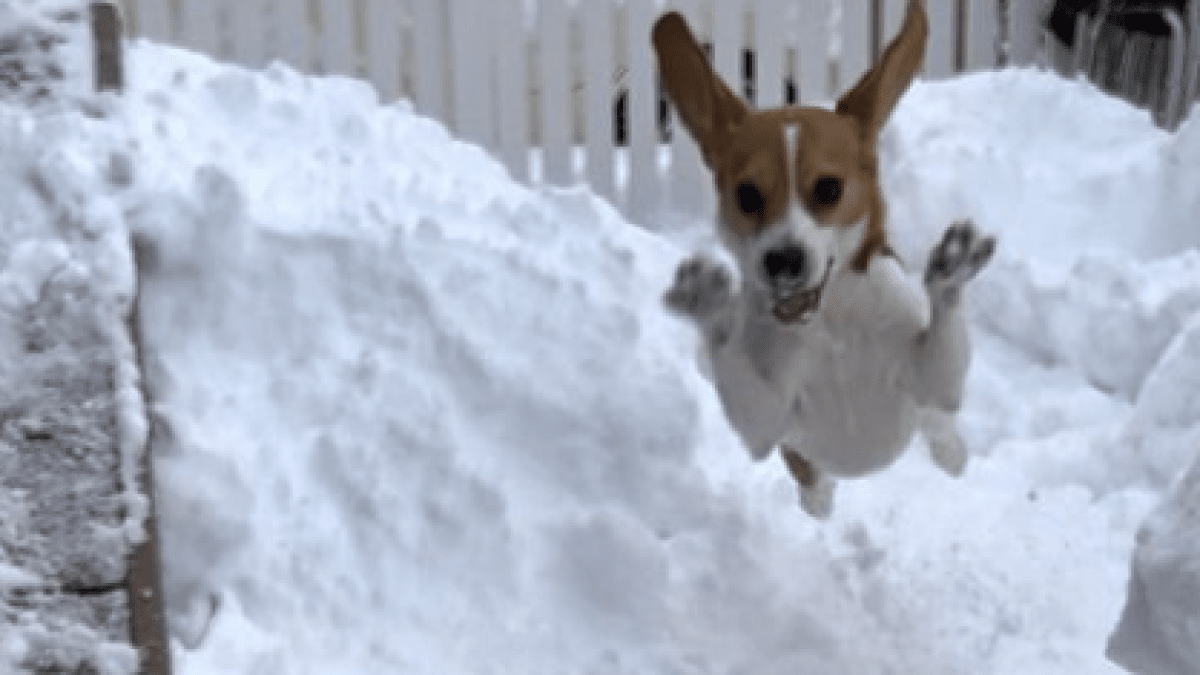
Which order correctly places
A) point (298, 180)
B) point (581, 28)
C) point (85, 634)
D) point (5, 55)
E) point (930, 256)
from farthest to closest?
point (581, 28)
point (298, 180)
point (5, 55)
point (930, 256)
point (85, 634)

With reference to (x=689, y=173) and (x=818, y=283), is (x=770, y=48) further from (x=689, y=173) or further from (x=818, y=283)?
(x=818, y=283)

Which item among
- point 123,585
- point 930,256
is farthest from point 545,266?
point 123,585

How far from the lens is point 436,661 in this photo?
4.13 meters

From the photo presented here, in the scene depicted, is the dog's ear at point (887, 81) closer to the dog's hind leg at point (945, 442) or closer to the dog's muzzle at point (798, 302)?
the dog's muzzle at point (798, 302)

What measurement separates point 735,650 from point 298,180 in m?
1.89

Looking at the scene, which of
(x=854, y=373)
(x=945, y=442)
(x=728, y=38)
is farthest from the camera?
(x=728, y=38)

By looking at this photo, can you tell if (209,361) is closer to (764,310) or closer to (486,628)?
(486,628)

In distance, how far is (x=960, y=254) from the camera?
3809 mm

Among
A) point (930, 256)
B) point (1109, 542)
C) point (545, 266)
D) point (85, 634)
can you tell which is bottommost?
point (1109, 542)

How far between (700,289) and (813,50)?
403 cm

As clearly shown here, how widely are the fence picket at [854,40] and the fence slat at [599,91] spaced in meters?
0.86

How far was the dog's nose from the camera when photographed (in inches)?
136

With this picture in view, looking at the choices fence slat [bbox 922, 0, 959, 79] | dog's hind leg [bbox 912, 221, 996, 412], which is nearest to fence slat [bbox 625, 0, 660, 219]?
fence slat [bbox 922, 0, 959, 79]

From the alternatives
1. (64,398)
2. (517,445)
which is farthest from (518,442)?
(64,398)
